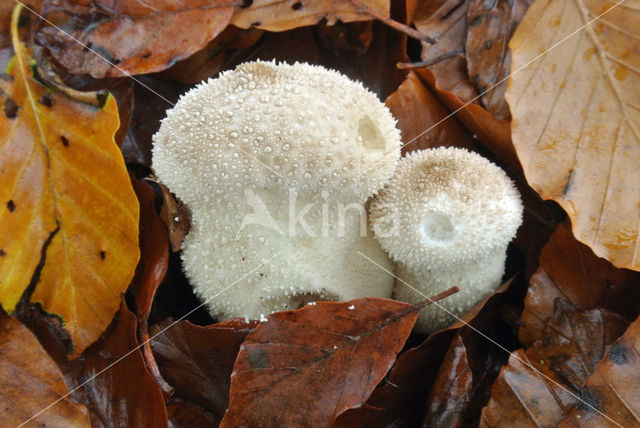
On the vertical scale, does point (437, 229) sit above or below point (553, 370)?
above

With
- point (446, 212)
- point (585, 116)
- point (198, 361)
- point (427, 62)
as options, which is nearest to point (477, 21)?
point (427, 62)

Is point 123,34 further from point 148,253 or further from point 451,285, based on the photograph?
point 451,285

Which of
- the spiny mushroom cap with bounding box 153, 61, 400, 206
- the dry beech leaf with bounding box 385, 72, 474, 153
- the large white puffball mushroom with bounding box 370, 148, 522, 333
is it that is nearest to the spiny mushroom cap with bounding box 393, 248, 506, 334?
the large white puffball mushroom with bounding box 370, 148, 522, 333

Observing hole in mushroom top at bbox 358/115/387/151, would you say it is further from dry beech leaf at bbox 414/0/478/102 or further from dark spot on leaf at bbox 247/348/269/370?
dark spot on leaf at bbox 247/348/269/370

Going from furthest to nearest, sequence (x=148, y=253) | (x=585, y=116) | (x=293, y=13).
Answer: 1. (x=293, y=13)
2. (x=148, y=253)
3. (x=585, y=116)

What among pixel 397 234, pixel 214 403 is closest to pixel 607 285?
pixel 397 234
